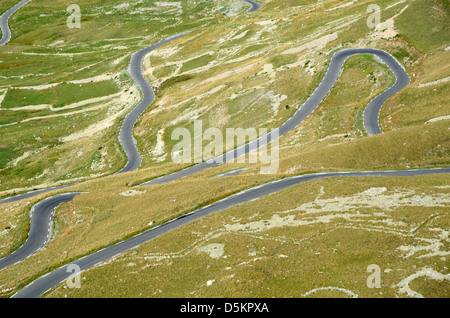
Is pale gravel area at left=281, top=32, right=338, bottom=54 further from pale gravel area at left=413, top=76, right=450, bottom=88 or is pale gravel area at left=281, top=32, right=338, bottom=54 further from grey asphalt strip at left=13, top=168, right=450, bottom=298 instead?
grey asphalt strip at left=13, top=168, right=450, bottom=298

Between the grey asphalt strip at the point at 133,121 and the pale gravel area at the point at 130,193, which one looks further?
the grey asphalt strip at the point at 133,121

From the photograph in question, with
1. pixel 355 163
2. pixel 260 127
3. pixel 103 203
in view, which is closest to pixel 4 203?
pixel 103 203

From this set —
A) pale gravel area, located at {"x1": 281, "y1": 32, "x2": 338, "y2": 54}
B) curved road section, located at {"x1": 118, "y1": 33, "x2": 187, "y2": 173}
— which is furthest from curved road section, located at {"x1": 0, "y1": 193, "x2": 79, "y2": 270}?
pale gravel area, located at {"x1": 281, "y1": 32, "x2": 338, "y2": 54}

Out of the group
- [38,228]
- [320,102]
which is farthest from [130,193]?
[320,102]

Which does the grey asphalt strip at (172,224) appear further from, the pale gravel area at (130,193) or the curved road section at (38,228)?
the pale gravel area at (130,193)

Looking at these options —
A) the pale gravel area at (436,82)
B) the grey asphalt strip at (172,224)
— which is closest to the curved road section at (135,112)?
the grey asphalt strip at (172,224)

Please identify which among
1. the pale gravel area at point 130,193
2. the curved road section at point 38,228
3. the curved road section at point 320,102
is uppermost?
the curved road section at point 320,102

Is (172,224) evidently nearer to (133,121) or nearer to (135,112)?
(133,121)
